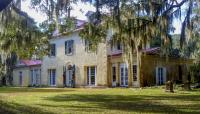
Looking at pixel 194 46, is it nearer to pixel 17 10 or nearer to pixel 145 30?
pixel 145 30

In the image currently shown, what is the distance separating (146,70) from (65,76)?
10256mm

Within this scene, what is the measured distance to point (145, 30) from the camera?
69.1ft

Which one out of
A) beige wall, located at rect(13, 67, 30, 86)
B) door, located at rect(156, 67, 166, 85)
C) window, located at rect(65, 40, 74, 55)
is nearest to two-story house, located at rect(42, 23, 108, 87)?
window, located at rect(65, 40, 74, 55)

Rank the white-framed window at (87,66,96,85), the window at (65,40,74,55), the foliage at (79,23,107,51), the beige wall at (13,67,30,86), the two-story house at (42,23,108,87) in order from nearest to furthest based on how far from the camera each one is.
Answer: the foliage at (79,23,107,51) → the two-story house at (42,23,108,87) → the white-framed window at (87,66,96,85) → the window at (65,40,74,55) → the beige wall at (13,67,30,86)

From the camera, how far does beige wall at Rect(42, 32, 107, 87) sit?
36.1 m

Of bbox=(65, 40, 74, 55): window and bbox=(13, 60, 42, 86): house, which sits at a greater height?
bbox=(65, 40, 74, 55): window

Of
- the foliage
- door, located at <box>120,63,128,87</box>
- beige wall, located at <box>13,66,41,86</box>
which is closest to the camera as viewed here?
the foliage

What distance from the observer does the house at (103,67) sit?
34.0m

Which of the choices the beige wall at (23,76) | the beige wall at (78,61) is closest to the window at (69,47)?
the beige wall at (78,61)

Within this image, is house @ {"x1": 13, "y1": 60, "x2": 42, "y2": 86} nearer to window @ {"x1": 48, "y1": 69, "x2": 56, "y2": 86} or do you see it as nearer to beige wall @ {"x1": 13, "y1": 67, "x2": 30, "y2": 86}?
beige wall @ {"x1": 13, "y1": 67, "x2": 30, "y2": 86}

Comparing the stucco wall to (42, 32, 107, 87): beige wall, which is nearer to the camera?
the stucco wall

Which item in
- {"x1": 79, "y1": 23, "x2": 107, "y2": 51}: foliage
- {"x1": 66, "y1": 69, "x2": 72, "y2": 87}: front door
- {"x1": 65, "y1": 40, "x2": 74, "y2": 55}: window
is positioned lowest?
{"x1": 66, "y1": 69, "x2": 72, "y2": 87}: front door

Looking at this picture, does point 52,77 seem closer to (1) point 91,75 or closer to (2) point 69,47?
(2) point 69,47

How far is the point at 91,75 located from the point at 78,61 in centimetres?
220
